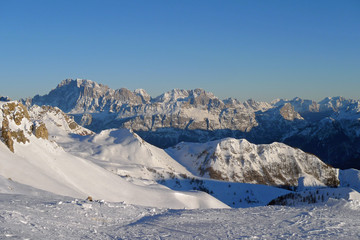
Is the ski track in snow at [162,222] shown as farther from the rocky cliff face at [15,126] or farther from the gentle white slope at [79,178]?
the rocky cliff face at [15,126]

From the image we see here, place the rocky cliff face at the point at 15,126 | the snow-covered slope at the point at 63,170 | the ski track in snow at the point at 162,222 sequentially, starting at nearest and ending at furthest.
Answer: the ski track in snow at the point at 162,222, the snow-covered slope at the point at 63,170, the rocky cliff face at the point at 15,126

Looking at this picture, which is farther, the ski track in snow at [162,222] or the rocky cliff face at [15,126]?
the rocky cliff face at [15,126]

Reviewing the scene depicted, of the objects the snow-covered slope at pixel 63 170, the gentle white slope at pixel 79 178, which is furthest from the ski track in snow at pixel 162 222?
the snow-covered slope at pixel 63 170

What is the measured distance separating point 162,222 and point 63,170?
187ft

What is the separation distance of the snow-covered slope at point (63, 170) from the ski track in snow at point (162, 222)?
38.5 metres

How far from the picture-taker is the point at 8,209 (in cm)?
1931

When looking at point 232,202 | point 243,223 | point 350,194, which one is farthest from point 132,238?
point 232,202

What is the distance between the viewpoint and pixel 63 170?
7194 cm

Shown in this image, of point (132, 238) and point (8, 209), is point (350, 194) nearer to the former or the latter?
point (132, 238)

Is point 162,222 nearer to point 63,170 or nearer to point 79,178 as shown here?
point 79,178

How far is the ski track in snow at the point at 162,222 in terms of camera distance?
657 inches

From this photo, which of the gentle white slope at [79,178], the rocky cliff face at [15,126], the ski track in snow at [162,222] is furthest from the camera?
the rocky cliff face at [15,126]

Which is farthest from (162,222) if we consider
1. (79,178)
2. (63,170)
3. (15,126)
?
(15,126)

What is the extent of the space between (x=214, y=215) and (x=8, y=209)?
43.1 feet
